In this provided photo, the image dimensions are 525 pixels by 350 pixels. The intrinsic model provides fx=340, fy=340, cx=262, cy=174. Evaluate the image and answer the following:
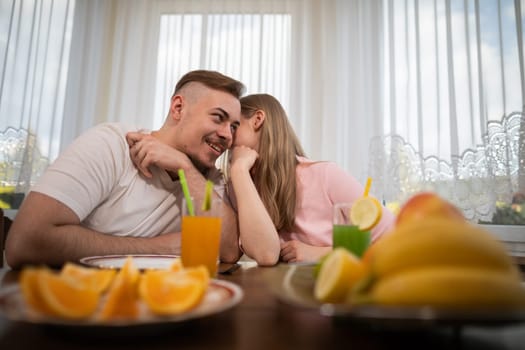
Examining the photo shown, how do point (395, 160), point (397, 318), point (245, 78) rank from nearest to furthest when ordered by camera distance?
point (397, 318)
point (395, 160)
point (245, 78)

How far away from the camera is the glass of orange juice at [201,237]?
769 mm

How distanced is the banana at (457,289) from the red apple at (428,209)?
0.09 meters

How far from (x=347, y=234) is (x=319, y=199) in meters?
0.68

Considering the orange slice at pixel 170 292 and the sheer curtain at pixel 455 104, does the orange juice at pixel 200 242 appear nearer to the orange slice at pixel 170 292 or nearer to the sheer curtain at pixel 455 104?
the orange slice at pixel 170 292

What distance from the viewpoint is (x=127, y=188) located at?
124 centimetres

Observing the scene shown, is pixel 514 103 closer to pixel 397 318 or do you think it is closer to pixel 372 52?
pixel 372 52

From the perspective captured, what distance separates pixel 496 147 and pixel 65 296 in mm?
2376

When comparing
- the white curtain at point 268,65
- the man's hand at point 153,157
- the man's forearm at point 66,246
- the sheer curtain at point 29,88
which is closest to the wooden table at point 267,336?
the man's forearm at point 66,246

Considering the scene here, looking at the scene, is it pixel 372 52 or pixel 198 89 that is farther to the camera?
pixel 372 52

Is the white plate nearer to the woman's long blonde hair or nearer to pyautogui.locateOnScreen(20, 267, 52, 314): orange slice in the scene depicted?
pyautogui.locateOnScreen(20, 267, 52, 314): orange slice

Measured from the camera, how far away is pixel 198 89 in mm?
1510

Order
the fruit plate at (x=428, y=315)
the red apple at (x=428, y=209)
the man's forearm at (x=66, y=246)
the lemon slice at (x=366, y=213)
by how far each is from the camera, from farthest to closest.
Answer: the man's forearm at (x=66, y=246)
the lemon slice at (x=366, y=213)
the red apple at (x=428, y=209)
the fruit plate at (x=428, y=315)

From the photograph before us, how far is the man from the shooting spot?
960mm

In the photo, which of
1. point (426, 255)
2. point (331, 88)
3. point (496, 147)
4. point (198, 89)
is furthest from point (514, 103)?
point (426, 255)
